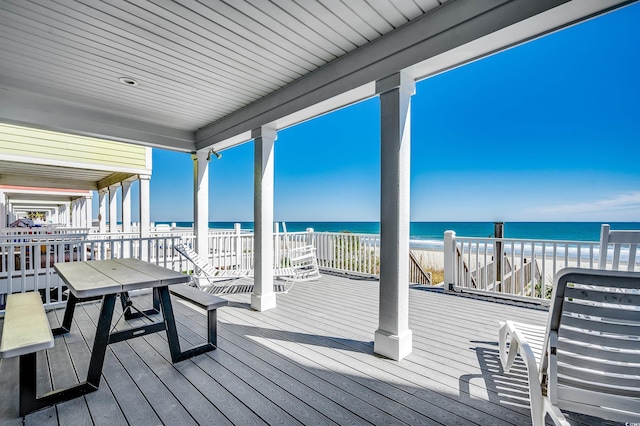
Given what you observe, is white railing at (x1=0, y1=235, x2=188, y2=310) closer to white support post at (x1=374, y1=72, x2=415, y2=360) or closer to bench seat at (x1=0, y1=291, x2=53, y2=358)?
bench seat at (x1=0, y1=291, x2=53, y2=358)

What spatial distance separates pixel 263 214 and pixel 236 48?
2.07 meters

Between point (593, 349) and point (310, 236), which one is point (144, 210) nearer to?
point (310, 236)

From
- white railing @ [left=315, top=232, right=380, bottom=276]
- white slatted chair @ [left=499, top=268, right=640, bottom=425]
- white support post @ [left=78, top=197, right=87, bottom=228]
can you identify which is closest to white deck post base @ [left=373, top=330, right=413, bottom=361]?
white slatted chair @ [left=499, top=268, right=640, bottom=425]

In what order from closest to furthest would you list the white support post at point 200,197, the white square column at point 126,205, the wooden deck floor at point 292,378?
the wooden deck floor at point 292,378, the white support post at point 200,197, the white square column at point 126,205

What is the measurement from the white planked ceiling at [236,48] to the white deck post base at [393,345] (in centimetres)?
235

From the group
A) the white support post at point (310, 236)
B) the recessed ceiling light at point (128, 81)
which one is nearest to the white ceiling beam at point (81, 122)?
the recessed ceiling light at point (128, 81)

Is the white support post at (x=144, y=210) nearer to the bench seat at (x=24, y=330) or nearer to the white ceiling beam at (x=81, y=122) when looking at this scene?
the white ceiling beam at (x=81, y=122)

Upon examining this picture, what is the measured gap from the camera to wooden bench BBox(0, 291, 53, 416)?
63.9 inches

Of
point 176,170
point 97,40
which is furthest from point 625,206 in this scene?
point 176,170

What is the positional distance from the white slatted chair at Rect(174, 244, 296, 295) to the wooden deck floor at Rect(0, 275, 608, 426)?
44.3 inches

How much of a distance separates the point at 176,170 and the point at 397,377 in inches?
1530

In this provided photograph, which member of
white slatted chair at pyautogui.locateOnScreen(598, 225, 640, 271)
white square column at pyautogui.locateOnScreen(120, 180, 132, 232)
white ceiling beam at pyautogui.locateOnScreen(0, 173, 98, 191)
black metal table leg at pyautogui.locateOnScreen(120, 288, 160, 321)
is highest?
white ceiling beam at pyautogui.locateOnScreen(0, 173, 98, 191)

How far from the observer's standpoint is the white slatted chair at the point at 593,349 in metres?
1.22

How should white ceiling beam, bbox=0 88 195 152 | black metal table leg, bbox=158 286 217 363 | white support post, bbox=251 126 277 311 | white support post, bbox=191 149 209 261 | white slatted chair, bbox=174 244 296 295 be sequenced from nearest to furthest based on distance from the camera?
black metal table leg, bbox=158 286 217 363 < white ceiling beam, bbox=0 88 195 152 < white support post, bbox=251 126 277 311 < white slatted chair, bbox=174 244 296 295 < white support post, bbox=191 149 209 261
